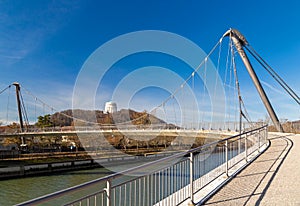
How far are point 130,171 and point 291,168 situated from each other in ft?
16.2

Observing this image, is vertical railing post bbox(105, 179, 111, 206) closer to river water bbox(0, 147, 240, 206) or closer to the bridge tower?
river water bbox(0, 147, 240, 206)

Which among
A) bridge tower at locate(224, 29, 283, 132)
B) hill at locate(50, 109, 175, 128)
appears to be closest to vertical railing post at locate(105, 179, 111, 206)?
bridge tower at locate(224, 29, 283, 132)

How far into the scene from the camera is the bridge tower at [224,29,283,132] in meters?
19.5

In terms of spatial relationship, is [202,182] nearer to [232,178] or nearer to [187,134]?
[232,178]

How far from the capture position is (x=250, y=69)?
1992 cm

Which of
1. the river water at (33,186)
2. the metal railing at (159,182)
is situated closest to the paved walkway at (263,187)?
the metal railing at (159,182)

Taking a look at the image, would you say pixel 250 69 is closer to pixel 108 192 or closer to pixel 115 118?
pixel 108 192

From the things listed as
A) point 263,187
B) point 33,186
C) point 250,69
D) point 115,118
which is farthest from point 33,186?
point 115,118

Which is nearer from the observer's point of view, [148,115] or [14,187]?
[14,187]

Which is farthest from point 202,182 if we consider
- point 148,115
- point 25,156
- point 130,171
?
point 148,115

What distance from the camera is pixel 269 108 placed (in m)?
19.5

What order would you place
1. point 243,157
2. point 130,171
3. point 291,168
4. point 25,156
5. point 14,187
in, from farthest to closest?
point 25,156 < point 14,187 < point 243,157 < point 291,168 < point 130,171

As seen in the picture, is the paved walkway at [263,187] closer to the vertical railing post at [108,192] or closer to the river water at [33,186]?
the vertical railing post at [108,192]

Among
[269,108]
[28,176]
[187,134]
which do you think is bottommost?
[28,176]
